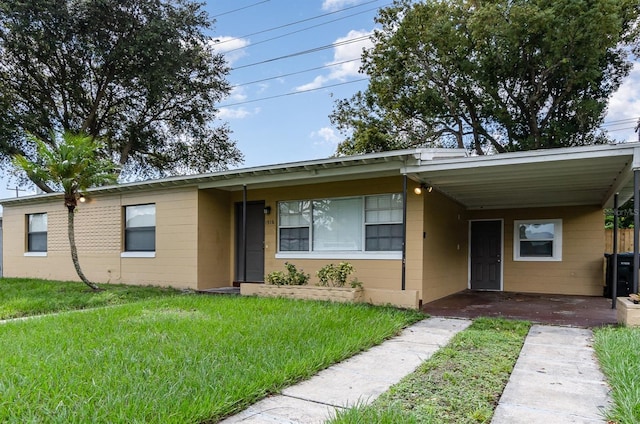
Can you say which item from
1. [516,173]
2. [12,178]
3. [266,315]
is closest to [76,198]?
[266,315]

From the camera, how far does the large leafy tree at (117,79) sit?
559 inches

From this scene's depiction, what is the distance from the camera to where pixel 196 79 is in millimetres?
17797

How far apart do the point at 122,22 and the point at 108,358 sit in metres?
14.7

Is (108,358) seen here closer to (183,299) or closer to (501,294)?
(183,299)

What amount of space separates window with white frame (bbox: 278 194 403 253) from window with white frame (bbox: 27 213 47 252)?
25.8 ft

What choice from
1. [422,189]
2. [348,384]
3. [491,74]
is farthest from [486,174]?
[491,74]

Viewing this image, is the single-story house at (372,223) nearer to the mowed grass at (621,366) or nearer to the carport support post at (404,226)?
the carport support post at (404,226)

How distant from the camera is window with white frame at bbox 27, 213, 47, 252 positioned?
12.2 metres

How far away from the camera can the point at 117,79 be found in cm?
1622

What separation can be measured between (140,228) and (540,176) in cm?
882

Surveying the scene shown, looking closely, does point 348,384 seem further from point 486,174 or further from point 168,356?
point 486,174

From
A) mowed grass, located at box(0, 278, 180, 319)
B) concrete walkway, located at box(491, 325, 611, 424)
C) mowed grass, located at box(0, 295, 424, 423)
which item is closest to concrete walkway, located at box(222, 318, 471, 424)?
mowed grass, located at box(0, 295, 424, 423)

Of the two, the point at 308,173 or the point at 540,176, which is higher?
the point at 308,173

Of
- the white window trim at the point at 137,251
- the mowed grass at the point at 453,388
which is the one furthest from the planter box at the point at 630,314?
the white window trim at the point at 137,251
